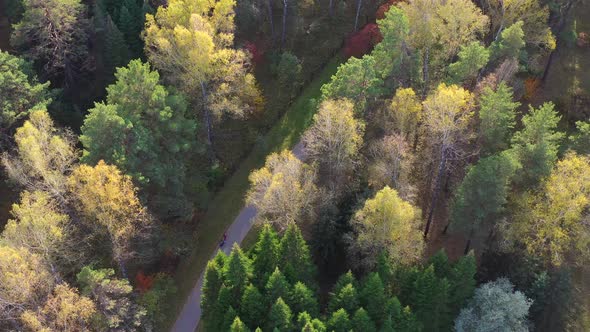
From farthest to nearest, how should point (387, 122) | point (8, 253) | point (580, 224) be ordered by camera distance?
point (387, 122), point (580, 224), point (8, 253)

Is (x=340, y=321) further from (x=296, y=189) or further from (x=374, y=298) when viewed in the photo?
(x=296, y=189)

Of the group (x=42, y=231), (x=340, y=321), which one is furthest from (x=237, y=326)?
(x=42, y=231)

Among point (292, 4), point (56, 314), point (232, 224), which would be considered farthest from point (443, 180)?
point (56, 314)

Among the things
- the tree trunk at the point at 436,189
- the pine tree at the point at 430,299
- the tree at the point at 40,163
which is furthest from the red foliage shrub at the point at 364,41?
the tree at the point at 40,163

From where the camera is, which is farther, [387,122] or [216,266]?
[387,122]


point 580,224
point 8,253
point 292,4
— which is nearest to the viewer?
point 8,253

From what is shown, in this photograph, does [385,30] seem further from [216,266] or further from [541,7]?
[216,266]
